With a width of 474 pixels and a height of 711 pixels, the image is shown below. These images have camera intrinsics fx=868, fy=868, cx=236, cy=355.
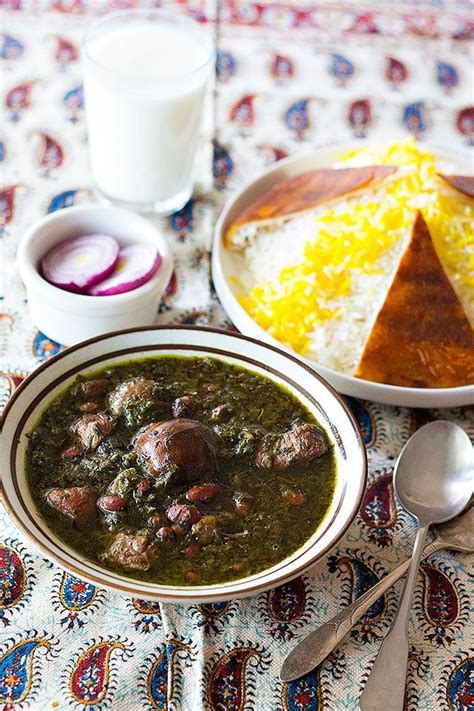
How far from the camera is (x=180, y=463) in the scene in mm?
2211

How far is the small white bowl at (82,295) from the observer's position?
9.33 feet

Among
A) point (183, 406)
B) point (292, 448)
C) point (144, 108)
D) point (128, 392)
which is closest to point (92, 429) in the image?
point (128, 392)

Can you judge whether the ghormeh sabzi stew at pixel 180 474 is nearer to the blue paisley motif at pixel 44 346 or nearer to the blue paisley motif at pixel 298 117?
the blue paisley motif at pixel 44 346

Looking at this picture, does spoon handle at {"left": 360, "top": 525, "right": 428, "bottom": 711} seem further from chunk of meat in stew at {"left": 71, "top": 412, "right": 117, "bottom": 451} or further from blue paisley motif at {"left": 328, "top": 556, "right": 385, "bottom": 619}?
chunk of meat in stew at {"left": 71, "top": 412, "right": 117, "bottom": 451}

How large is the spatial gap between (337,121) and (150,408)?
2306 mm

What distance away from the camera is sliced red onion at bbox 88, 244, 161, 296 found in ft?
9.51

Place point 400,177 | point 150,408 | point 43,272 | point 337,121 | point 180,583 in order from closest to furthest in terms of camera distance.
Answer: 1. point 180,583
2. point 150,408
3. point 43,272
4. point 400,177
5. point 337,121

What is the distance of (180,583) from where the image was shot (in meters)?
2.04

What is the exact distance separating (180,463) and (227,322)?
3.36ft

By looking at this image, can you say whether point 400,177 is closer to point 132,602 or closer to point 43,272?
point 43,272

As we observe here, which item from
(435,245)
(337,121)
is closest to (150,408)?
(435,245)

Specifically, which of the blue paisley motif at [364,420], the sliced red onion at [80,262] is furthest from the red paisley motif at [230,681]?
the sliced red onion at [80,262]

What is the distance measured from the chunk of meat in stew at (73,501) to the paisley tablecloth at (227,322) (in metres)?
0.25

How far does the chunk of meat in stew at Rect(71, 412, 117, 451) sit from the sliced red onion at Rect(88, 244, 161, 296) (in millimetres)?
637
